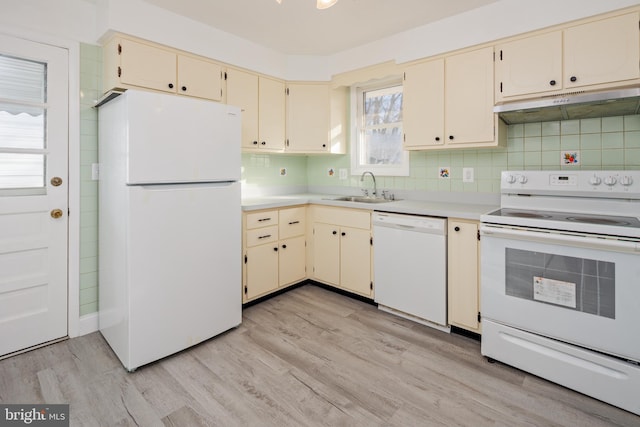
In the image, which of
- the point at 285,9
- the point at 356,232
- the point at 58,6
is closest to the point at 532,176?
the point at 356,232

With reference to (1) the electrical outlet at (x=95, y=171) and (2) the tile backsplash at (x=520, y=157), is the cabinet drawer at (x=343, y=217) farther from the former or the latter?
(1) the electrical outlet at (x=95, y=171)

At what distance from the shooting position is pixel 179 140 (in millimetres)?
2113

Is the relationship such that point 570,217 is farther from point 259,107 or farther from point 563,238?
point 259,107

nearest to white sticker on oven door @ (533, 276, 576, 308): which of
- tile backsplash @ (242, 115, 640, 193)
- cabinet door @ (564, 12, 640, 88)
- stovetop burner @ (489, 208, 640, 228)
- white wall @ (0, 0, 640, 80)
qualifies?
stovetop burner @ (489, 208, 640, 228)

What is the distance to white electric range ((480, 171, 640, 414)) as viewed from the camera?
1.67 meters

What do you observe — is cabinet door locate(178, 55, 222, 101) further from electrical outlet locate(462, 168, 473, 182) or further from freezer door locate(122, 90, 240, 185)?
electrical outlet locate(462, 168, 473, 182)

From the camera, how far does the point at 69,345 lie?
7.60 feet

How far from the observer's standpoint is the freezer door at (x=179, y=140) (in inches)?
76.3

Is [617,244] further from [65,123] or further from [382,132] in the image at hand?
[65,123]

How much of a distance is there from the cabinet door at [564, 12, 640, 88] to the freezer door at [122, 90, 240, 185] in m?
2.22

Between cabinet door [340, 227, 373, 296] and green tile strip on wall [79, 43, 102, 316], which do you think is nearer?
green tile strip on wall [79, 43, 102, 316]

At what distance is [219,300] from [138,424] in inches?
36.1

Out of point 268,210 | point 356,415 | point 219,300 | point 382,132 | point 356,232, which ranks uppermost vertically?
point 382,132

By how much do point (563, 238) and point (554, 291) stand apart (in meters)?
0.30
